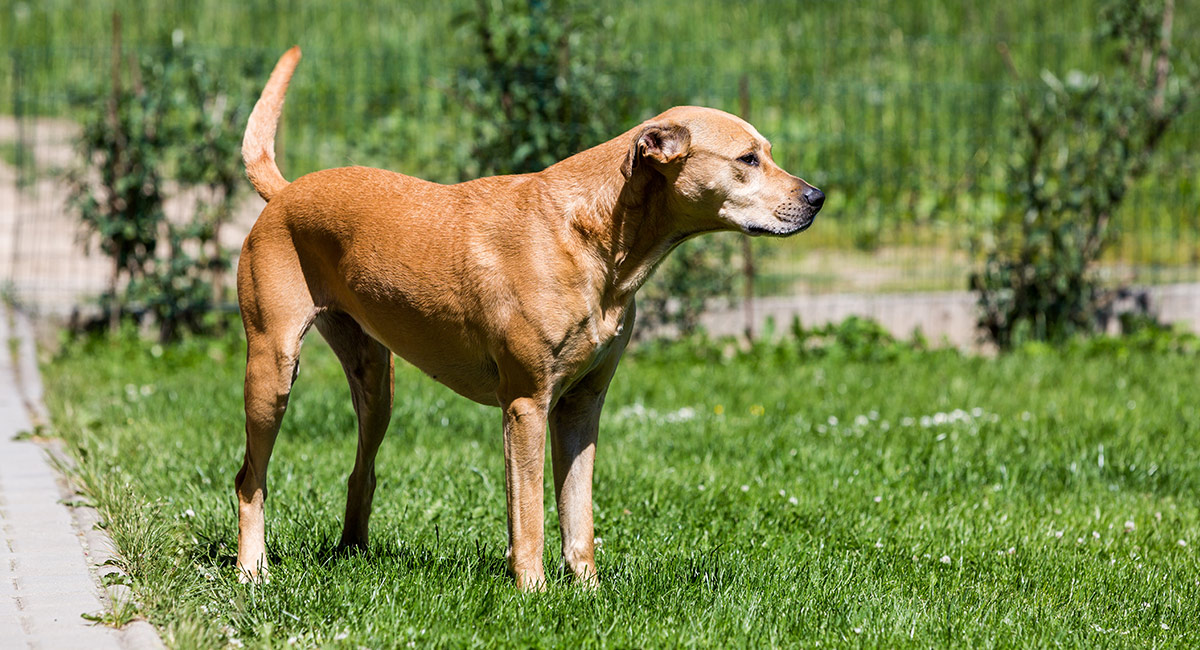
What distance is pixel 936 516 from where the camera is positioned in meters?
5.16

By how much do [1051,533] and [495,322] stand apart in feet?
8.16

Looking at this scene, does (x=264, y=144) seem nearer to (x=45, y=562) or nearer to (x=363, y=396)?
(x=363, y=396)

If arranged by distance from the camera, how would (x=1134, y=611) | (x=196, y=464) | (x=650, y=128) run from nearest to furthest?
(x=650, y=128) < (x=1134, y=611) < (x=196, y=464)

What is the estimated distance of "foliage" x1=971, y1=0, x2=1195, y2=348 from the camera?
9.38 m

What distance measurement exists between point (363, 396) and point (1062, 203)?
6.63 meters

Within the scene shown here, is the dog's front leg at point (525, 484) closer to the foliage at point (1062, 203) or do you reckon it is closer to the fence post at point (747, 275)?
the fence post at point (747, 275)

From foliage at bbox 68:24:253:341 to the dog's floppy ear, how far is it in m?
6.01

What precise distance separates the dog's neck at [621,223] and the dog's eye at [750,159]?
9.5 inches

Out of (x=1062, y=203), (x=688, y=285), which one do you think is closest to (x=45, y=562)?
(x=688, y=285)

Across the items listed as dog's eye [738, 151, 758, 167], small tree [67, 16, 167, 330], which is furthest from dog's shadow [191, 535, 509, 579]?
Answer: small tree [67, 16, 167, 330]

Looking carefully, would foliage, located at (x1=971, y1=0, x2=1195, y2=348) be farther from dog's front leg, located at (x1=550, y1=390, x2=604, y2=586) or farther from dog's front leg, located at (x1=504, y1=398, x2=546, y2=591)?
dog's front leg, located at (x1=504, y1=398, x2=546, y2=591)

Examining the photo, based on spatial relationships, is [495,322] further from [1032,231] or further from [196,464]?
[1032,231]

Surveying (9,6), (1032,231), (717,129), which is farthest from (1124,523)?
(9,6)

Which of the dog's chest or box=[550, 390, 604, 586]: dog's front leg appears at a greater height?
the dog's chest
